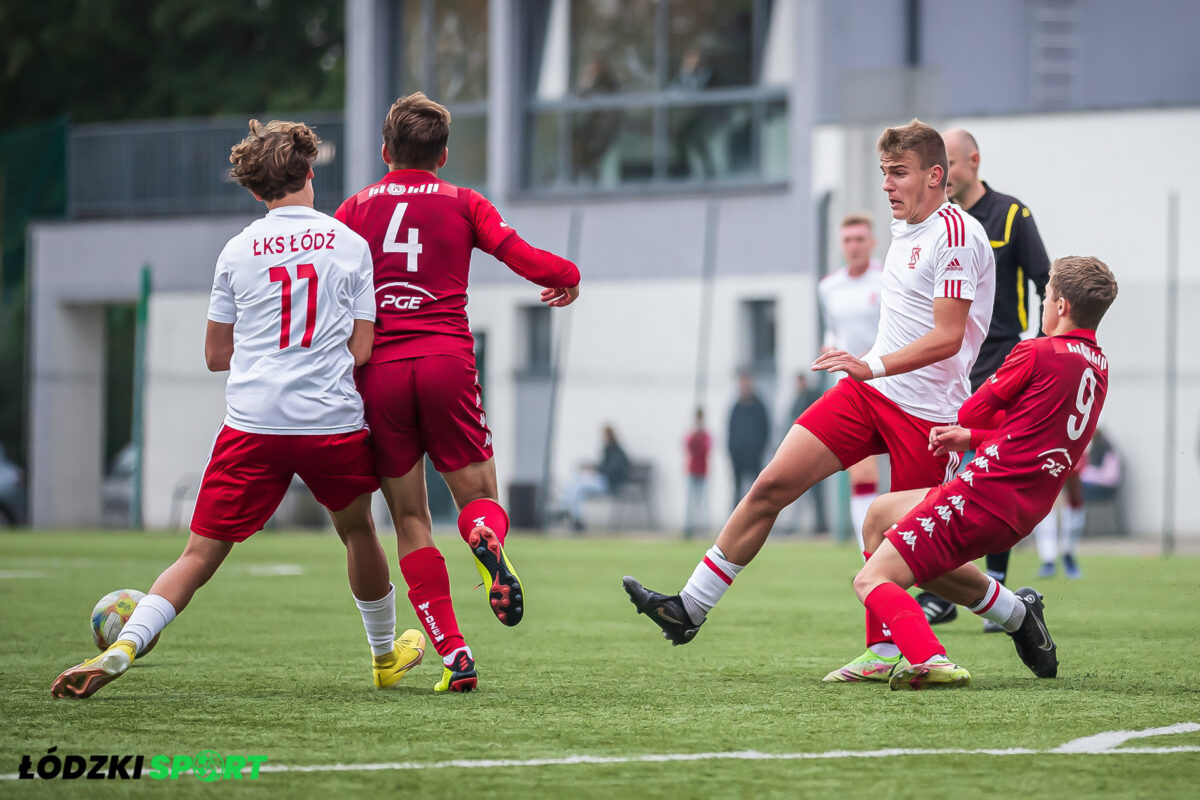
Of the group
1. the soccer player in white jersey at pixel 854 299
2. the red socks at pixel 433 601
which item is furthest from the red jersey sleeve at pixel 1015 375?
the soccer player in white jersey at pixel 854 299

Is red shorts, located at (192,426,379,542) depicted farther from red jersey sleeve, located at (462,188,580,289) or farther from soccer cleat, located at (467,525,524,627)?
red jersey sleeve, located at (462,188,580,289)

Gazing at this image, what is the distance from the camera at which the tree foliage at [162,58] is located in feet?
104

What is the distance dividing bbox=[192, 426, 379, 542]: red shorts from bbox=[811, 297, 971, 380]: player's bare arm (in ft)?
5.19

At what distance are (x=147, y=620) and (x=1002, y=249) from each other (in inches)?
151

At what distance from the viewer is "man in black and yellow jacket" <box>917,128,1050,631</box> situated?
700 centimetres

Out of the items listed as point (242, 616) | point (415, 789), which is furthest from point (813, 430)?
point (242, 616)

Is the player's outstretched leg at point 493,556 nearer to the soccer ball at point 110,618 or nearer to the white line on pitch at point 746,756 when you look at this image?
the white line on pitch at point 746,756

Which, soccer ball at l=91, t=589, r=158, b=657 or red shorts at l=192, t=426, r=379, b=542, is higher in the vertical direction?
red shorts at l=192, t=426, r=379, b=542

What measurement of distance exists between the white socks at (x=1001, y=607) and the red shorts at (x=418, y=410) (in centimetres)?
188

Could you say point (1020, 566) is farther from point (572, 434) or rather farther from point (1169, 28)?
point (1169, 28)

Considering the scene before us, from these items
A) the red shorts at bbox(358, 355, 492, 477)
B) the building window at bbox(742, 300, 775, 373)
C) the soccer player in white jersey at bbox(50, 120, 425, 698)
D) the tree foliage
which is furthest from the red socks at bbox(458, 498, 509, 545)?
the tree foliage

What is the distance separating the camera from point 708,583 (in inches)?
234

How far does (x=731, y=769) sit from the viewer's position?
3961 millimetres

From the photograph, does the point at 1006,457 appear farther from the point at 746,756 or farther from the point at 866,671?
the point at 746,756
